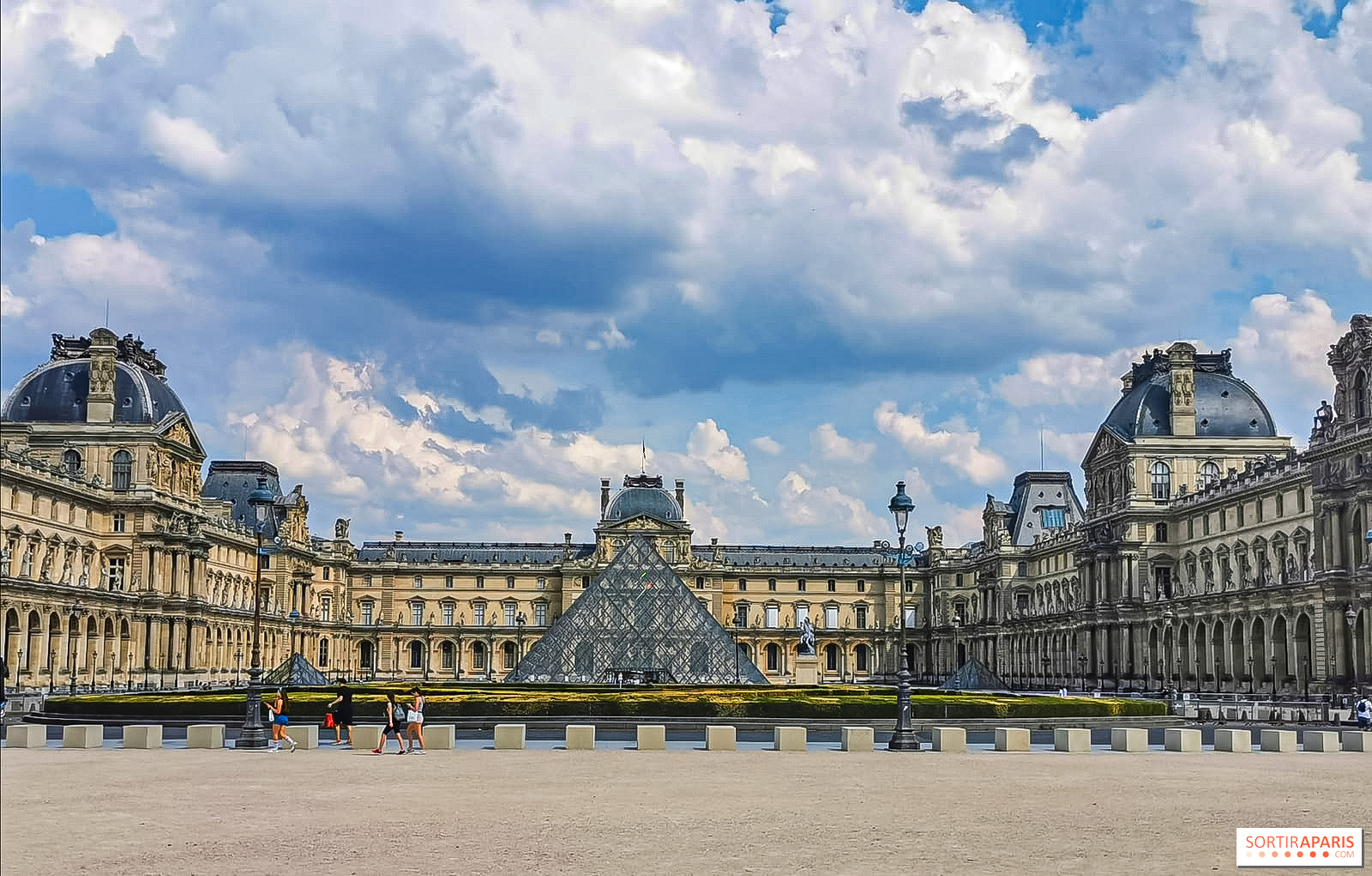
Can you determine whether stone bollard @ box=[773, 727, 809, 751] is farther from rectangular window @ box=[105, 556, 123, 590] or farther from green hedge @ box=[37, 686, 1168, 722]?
rectangular window @ box=[105, 556, 123, 590]

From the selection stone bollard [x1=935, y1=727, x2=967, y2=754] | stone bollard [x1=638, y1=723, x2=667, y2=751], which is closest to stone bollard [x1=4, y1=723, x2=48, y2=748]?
stone bollard [x1=638, y1=723, x2=667, y2=751]

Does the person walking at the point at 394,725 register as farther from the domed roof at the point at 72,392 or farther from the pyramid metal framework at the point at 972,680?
the domed roof at the point at 72,392

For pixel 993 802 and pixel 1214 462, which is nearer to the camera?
pixel 993 802

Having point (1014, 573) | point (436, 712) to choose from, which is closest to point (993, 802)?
point (436, 712)

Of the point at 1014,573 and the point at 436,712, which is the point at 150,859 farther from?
the point at 1014,573

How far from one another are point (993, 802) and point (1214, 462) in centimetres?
6448

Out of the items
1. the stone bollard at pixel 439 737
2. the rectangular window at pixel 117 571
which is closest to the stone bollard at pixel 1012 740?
the stone bollard at pixel 439 737

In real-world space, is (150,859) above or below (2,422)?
below

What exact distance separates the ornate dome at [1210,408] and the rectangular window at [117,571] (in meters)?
52.2

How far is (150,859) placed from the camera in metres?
13.3

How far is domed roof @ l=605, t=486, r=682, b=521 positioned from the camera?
120 metres

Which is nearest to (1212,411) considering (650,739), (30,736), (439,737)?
(650,739)

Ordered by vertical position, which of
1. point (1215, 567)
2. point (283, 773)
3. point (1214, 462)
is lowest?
point (283, 773)

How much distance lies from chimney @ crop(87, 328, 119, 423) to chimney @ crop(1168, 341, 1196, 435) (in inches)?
2150
